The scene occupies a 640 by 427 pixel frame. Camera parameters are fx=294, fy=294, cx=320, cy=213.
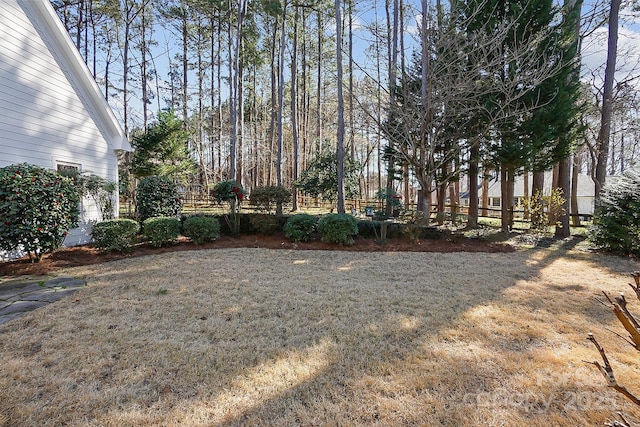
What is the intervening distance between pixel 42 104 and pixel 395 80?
10056mm

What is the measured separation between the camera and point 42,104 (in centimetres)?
673

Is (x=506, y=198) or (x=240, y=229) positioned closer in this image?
(x=240, y=229)

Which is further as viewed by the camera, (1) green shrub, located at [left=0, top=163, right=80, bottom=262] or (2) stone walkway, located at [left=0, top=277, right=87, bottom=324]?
(1) green shrub, located at [left=0, top=163, right=80, bottom=262]

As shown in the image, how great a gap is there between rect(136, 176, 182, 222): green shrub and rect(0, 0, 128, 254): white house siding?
119 cm

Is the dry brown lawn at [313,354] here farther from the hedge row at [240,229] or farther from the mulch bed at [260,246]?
the hedge row at [240,229]

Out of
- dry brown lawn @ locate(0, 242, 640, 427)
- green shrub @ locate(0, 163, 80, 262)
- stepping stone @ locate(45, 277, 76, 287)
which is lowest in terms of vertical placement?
dry brown lawn @ locate(0, 242, 640, 427)

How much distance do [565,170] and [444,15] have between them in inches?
259

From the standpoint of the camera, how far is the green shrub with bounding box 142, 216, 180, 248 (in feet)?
22.9

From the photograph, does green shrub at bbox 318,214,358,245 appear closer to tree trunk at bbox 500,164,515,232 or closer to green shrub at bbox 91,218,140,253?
green shrub at bbox 91,218,140,253

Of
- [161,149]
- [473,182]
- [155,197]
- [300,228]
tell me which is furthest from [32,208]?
[473,182]

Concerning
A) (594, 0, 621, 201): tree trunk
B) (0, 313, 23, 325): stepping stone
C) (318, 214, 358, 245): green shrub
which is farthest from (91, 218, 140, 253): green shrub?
(594, 0, 621, 201): tree trunk

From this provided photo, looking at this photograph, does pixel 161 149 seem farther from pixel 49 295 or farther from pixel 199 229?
pixel 49 295

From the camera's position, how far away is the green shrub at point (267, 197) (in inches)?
347

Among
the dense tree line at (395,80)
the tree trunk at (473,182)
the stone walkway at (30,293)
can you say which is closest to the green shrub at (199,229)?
the stone walkway at (30,293)
